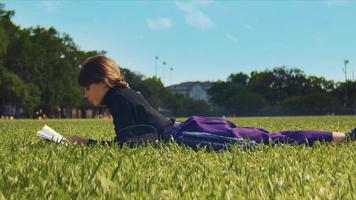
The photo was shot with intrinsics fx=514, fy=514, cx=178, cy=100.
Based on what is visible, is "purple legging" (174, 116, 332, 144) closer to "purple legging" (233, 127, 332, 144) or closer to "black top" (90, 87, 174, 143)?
"purple legging" (233, 127, 332, 144)

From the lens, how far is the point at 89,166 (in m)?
3.57

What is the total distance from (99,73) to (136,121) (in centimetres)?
62

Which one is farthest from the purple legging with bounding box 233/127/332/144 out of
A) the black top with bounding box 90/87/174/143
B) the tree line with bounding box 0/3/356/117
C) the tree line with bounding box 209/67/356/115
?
the tree line with bounding box 209/67/356/115

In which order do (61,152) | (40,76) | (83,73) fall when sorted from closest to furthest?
(61,152) < (83,73) < (40,76)

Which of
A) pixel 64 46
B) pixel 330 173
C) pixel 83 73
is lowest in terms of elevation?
pixel 330 173

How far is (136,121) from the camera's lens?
5.06 meters

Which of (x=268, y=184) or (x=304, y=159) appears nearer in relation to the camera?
(x=268, y=184)

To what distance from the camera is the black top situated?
506 centimetres

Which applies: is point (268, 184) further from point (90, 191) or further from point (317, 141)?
Answer: point (317, 141)

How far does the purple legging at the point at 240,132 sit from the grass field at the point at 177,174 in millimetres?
413

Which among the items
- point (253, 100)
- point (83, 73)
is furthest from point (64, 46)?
point (83, 73)

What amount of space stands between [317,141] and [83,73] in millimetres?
2534

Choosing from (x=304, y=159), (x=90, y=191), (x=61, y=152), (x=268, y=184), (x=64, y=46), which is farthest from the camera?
(x=64, y=46)

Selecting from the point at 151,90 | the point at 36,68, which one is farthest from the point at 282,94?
the point at 36,68
